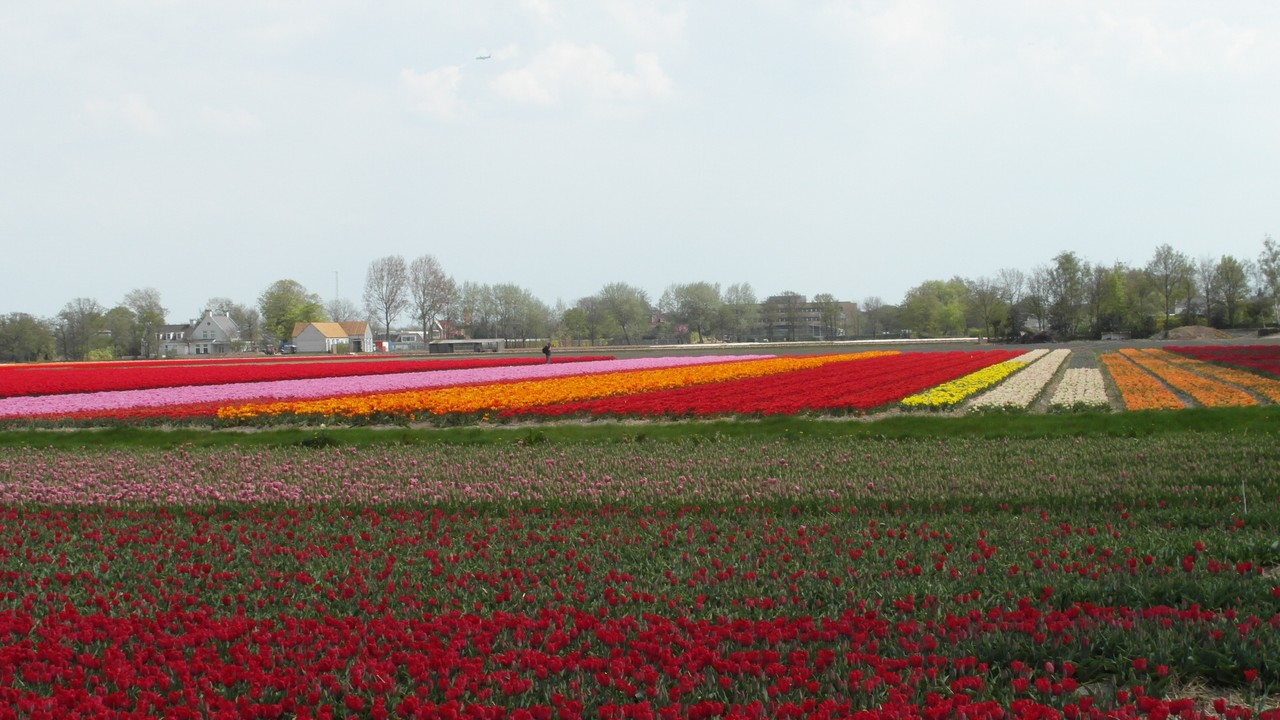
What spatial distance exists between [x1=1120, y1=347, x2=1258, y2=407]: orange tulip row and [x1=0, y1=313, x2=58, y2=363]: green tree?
113155 millimetres

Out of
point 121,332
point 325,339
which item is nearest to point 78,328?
point 121,332

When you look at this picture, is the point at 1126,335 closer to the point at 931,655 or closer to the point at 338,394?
the point at 338,394

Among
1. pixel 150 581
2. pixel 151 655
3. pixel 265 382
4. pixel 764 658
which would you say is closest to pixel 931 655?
pixel 764 658

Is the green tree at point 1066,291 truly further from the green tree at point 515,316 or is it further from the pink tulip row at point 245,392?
the pink tulip row at point 245,392

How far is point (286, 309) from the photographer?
143000 mm

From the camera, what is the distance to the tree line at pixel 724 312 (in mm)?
111438

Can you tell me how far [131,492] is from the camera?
1320 cm

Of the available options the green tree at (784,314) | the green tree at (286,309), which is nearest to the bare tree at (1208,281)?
the green tree at (784,314)

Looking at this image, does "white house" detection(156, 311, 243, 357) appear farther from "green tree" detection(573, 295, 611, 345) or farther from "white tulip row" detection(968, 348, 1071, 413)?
"white tulip row" detection(968, 348, 1071, 413)

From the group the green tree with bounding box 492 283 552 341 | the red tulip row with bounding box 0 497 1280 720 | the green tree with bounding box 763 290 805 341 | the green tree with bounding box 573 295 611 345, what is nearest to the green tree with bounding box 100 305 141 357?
the green tree with bounding box 492 283 552 341

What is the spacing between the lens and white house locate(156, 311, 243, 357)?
14300 cm

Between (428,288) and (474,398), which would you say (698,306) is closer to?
(428,288)

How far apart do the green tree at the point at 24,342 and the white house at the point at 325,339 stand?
2840 cm

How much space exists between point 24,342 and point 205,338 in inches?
1433
